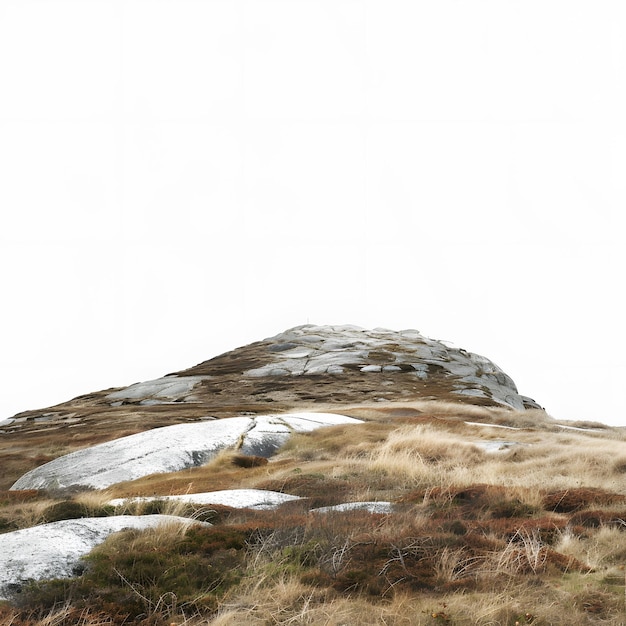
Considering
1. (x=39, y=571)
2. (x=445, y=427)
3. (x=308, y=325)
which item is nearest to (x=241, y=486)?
(x=39, y=571)

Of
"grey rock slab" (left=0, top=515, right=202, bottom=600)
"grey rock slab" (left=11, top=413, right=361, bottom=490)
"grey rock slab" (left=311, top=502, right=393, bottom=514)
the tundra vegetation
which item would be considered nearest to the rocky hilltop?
"grey rock slab" (left=11, top=413, right=361, bottom=490)

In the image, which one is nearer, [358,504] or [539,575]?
[539,575]

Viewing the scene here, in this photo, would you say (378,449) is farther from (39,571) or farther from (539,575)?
(39,571)

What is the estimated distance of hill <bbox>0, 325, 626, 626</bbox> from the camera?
6219 mm

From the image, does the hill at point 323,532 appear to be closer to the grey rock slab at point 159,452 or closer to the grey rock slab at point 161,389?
the grey rock slab at point 159,452

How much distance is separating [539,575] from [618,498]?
4.58 metres

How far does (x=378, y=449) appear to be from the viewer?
17.6 metres

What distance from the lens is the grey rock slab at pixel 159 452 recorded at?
59.9 feet

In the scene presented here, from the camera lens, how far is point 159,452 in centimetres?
1945

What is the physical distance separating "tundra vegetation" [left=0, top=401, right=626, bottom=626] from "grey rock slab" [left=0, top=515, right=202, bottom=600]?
0.22 metres

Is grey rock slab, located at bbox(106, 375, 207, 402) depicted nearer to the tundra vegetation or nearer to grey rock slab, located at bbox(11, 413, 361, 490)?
grey rock slab, located at bbox(11, 413, 361, 490)

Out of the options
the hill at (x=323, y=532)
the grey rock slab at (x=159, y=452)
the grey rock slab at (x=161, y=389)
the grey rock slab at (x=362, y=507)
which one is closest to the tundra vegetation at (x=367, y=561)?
the hill at (x=323, y=532)

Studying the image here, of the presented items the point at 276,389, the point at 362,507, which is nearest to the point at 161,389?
the point at 276,389

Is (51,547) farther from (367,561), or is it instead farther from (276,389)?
(276,389)
